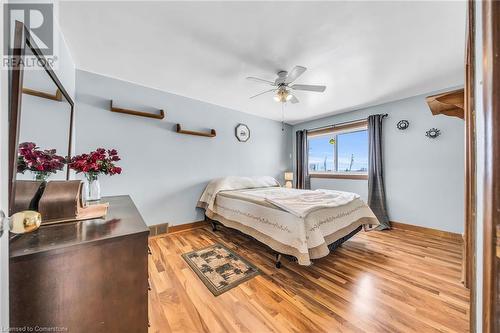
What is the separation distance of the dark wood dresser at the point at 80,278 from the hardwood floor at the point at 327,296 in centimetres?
72

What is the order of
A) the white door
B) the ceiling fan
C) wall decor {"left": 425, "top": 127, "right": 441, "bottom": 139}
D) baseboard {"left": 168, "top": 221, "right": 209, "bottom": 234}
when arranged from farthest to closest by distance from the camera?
baseboard {"left": 168, "top": 221, "right": 209, "bottom": 234} < wall decor {"left": 425, "top": 127, "right": 441, "bottom": 139} < the ceiling fan < the white door

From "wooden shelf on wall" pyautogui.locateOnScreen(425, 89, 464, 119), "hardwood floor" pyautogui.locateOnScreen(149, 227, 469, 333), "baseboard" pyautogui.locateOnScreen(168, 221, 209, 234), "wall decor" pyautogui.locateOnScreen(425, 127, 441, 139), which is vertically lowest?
"hardwood floor" pyautogui.locateOnScreen(149, 227, 469, 333)

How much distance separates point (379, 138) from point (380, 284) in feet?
8.73

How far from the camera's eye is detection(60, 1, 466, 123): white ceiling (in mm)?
1483

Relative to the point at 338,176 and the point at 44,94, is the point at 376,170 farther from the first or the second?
the point at 44,94

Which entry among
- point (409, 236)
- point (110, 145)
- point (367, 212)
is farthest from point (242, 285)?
point (409, 236)

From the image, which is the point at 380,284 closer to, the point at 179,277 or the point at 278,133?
the point at 179,277

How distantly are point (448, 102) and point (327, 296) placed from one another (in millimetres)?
1764

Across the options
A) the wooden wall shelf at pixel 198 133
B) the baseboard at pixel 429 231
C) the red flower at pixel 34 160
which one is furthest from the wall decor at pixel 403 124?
the red flower at pixel 34 160

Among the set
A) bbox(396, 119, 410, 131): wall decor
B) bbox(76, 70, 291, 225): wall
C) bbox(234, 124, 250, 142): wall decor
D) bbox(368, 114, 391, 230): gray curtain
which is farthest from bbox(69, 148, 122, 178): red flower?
bbox(396, 119, 410, 131): wall decor

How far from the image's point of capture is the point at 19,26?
76cm

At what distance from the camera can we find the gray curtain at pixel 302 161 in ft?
15.6

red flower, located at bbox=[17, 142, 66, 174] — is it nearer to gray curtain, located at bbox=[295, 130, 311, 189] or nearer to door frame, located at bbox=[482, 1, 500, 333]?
door frame, located at bbox=[482, 1, 500, 333]

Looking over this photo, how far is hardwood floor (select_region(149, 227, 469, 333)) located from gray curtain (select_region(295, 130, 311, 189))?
2.43 metres
